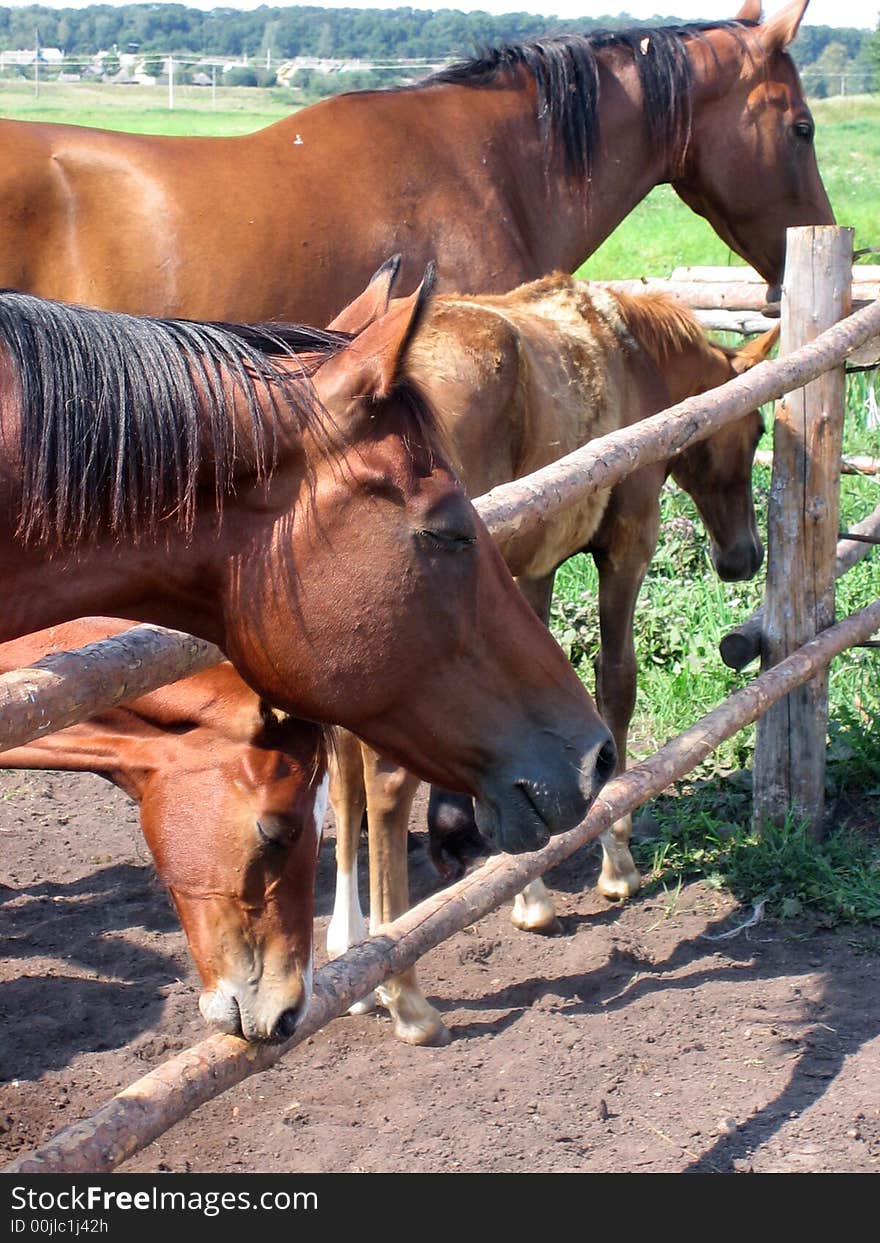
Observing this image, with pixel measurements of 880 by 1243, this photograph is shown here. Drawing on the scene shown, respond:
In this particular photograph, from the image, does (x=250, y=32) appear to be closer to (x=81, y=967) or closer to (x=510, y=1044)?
(x=81, y=967)

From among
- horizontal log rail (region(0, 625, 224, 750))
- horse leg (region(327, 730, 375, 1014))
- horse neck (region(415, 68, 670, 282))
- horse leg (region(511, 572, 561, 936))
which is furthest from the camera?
horse neck (region(415, 68, 670, 282))

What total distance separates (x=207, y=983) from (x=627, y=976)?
5.61 ft

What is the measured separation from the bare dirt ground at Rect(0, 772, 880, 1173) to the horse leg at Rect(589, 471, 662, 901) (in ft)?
0.43

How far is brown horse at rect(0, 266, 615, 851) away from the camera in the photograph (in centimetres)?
169

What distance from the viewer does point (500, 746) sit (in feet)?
5.96

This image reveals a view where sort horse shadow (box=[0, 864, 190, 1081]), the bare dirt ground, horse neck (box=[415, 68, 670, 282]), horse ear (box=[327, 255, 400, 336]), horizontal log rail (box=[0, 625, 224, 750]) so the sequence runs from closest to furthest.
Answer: horizontal log rail (box=[0, 625, 224, 750])
horse ear (box=[327, 255, 400, 336])
the bare dirt ground
horse shadow (box=[0, 864, 190, 1081])
horse neck (box=[415, 68, 670, 282])

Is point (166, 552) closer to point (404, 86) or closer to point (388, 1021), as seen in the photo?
point (388, 1021)

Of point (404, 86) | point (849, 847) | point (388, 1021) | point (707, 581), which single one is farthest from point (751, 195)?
point (388, 1021)

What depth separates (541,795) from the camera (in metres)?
1.81

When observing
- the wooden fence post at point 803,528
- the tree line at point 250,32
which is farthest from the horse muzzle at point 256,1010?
the tree line at point 250,32

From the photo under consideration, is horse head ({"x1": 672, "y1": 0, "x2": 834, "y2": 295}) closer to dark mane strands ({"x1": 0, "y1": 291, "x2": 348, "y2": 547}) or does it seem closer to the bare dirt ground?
the bare dirt ground

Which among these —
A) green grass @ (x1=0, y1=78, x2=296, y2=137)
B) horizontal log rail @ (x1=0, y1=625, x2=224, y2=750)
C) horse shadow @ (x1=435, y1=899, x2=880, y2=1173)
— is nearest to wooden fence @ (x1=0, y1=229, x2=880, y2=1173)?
horizontal log rail @ (x1=0, y1=625, x2=224, y2=750)

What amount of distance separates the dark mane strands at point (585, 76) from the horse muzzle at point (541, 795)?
11.1ft

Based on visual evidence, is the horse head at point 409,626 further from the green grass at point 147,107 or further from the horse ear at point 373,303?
the green grass at point 147,107
